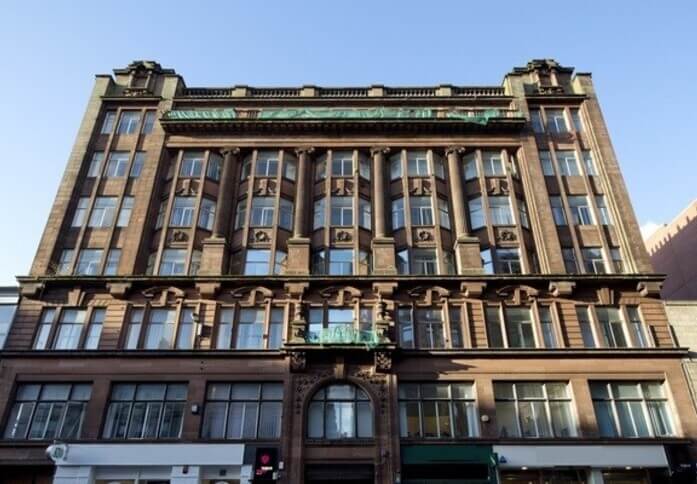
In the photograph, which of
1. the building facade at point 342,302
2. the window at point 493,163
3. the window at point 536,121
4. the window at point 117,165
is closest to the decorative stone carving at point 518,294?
the building facade at point 342,302

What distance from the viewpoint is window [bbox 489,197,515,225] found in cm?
3321

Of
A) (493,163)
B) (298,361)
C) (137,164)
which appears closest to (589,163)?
(493,163)

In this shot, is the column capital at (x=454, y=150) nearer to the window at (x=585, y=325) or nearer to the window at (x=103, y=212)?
the window at (x=585, y=325)

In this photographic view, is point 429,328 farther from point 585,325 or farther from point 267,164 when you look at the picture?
point 267,164

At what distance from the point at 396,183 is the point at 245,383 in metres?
16.4

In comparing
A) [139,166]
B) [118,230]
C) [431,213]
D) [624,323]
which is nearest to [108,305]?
[118,230]

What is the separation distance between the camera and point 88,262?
3127cm

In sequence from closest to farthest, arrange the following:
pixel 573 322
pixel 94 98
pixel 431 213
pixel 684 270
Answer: pixel 573 322, pixel 431 213, pixel 94 98, pixel 684 270

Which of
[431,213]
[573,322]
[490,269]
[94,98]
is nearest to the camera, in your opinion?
[573,322]

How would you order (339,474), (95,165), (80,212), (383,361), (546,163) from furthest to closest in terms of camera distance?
(546,163) → (95,165) → (80,212) → (383,361) → (339,474)

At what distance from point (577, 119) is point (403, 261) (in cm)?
1793

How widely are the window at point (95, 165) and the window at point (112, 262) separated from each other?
21.4 feet

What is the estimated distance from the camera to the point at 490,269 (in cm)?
3128

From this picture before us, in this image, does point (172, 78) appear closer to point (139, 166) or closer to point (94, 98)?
point (94, 98)
